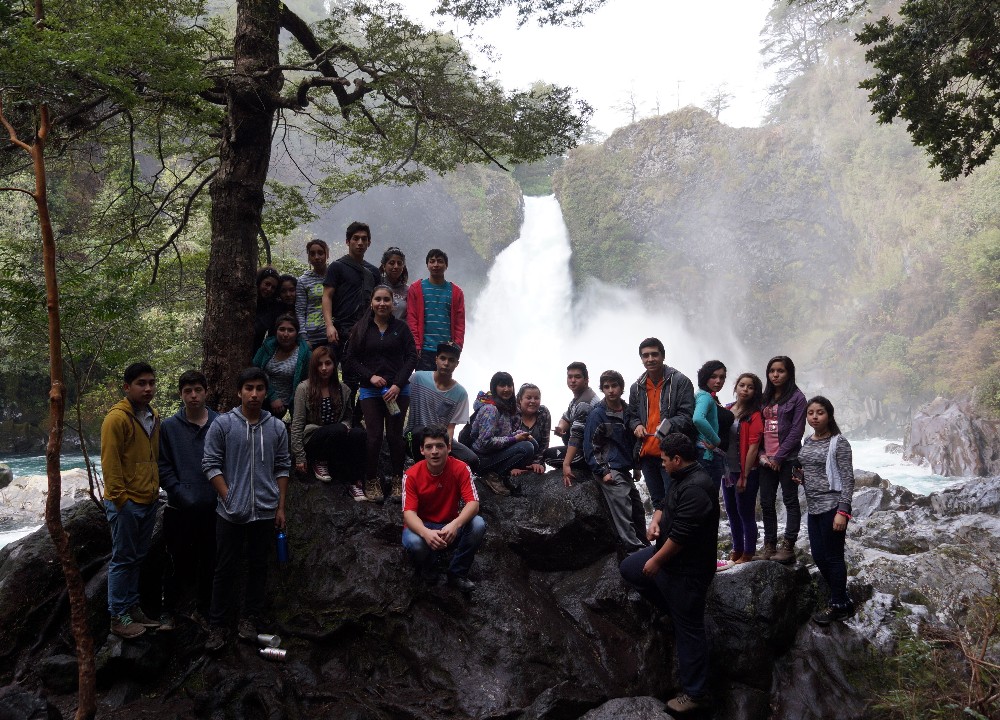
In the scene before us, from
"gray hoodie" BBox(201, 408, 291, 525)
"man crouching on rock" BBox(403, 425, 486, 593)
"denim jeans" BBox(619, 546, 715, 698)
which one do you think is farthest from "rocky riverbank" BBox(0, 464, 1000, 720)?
"gray hoodie" BBox(201, 408, 291, 525)

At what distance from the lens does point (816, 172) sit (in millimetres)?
28250

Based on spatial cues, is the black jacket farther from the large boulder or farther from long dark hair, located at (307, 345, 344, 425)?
the large boulder

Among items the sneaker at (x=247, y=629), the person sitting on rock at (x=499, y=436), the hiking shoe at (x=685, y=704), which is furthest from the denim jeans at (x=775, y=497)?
the sneaker at (x=247, y=629)

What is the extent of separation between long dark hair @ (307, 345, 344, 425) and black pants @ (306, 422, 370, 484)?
125 mm

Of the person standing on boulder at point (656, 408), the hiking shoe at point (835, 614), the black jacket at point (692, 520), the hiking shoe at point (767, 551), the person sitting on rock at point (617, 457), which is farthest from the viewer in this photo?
the person sitting on rock at point (617, 457)

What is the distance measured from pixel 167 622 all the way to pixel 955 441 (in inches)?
741

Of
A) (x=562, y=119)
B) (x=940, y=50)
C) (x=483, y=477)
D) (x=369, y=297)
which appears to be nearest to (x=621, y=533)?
(x=483, y=477)

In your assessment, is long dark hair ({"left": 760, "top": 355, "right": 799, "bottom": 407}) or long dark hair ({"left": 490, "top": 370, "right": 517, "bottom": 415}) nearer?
long dark hair ({"left": 760, "top": 355, "right": 799, "bottom": 407})

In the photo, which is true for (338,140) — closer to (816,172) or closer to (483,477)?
(483,477)

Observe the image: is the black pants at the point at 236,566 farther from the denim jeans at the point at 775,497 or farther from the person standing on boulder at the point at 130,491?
the denim jeans at the point at 775,497

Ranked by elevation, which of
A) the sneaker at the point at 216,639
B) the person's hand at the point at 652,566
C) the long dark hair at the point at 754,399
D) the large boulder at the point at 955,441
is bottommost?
the large boulder at the point at 955,441

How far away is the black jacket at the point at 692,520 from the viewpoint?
3924 mm

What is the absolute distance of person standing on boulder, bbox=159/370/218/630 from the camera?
4.37 meters

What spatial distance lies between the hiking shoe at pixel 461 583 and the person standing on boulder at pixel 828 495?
2533 mm
